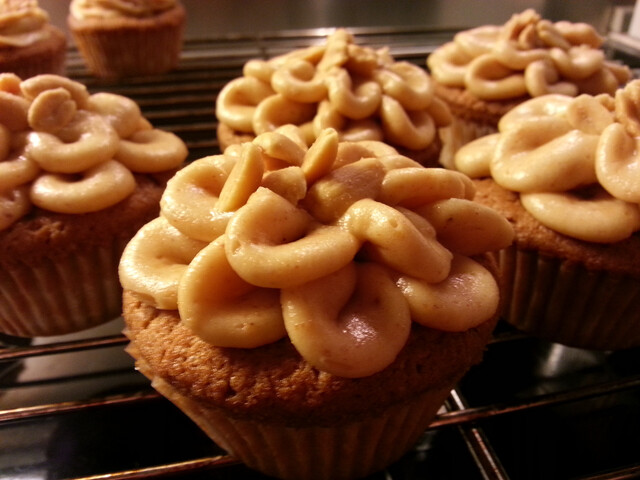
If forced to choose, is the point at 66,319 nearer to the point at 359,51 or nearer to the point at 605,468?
the point at 359,51

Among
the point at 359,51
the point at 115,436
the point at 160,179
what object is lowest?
the point at 115,436

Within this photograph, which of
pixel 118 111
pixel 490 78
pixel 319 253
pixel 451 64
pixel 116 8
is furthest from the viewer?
pixel 116 8

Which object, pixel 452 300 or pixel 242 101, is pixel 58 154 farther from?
pixel 452 300

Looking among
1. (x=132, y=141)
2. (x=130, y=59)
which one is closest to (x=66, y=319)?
(x=132, y=141)

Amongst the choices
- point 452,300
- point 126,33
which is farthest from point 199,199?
point 126,33

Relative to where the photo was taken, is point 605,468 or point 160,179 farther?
point 160,179

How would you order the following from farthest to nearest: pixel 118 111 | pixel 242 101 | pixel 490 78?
1. pixel 490 78
2. pixel 242 101
3. pixel 118 111
